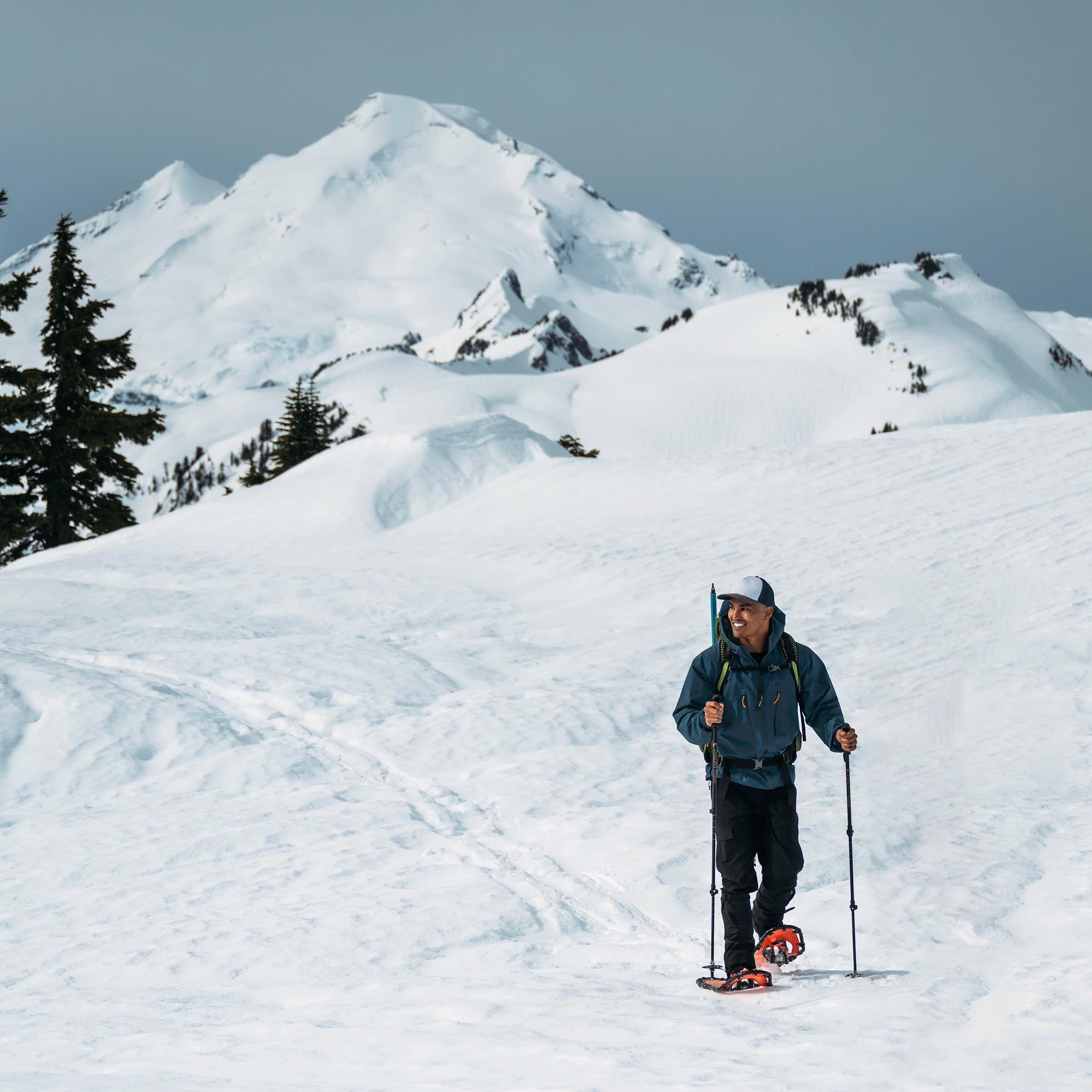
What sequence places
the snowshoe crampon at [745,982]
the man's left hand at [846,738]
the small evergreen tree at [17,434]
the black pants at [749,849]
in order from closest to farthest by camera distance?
the snowshoe crampon at [745,982]
the man's left hand at [846,738]
the black pants at [749,849]
the small evergreen tree at [17,434]

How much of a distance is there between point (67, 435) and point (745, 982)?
28.7m

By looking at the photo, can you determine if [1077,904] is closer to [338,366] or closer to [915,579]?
[915,579]

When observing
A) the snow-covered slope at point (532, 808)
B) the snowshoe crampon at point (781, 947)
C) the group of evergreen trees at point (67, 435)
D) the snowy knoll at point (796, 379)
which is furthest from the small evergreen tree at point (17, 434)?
the snowy knoll at point (796, 379)

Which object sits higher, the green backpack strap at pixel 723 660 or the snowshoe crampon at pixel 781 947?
the green backpack strap at pixel 723 660

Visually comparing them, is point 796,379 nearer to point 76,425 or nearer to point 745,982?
point 76,425

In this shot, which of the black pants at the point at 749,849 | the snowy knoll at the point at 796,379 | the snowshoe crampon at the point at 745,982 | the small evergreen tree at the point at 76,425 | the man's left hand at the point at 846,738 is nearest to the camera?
the snowshoe crampon at the point at 745,982

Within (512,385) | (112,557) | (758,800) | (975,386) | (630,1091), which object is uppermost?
(512,385)

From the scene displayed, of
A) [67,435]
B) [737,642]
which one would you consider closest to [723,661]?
[737,642]

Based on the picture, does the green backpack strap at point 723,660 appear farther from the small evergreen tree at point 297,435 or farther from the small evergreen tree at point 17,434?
the small evergreen tree at point 297,435

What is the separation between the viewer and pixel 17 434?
90.5 feet

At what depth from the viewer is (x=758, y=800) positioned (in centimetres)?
534

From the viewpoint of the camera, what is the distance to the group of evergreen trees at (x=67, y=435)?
2833 cm

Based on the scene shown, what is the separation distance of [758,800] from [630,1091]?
1886mm

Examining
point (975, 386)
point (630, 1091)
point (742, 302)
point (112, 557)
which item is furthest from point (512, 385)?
point (630, 1091)
